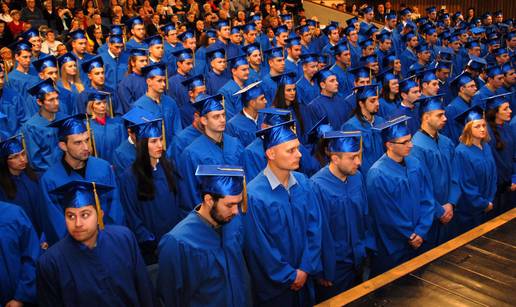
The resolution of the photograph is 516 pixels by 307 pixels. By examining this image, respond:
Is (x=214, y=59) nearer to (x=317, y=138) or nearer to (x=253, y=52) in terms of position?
(x=253, y=52)

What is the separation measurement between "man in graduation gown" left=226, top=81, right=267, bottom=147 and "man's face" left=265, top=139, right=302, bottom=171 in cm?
200

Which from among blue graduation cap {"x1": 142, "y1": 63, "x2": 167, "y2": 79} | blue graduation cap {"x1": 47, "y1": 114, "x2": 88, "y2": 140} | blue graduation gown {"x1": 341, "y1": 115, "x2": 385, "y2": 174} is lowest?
blue graduation gown {"x1": 341, "y1": 115, "x2": 385, "y2": 174}

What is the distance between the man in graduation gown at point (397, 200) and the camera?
4.35 m

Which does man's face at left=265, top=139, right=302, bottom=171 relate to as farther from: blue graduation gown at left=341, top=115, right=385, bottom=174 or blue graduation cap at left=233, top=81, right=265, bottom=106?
blue graduation gown at left=341, top=115, right=385, bottom=174

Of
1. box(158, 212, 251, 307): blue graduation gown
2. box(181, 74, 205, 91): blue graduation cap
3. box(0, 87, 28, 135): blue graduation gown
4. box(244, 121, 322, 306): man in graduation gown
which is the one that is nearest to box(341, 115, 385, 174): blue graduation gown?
box(181, 74, 205, 91): blue graduation cap

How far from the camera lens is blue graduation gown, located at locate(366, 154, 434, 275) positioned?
434 centimetres

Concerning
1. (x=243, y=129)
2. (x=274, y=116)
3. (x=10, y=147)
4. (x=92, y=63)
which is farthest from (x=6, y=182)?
(x=92, y=63)

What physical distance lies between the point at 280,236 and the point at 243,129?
2279mm

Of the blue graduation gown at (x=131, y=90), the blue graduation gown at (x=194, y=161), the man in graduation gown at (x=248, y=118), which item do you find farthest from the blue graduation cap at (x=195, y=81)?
the blue graduation gown at (x=194, y=161)

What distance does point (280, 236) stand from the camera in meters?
3.68

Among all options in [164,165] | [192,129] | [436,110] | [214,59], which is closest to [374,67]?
[214,59]

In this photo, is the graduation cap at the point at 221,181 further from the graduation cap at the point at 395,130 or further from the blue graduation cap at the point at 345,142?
the graduation cap at the point at 395,130

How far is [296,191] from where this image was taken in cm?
377

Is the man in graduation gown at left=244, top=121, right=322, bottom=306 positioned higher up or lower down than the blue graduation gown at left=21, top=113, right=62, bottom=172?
lower down
